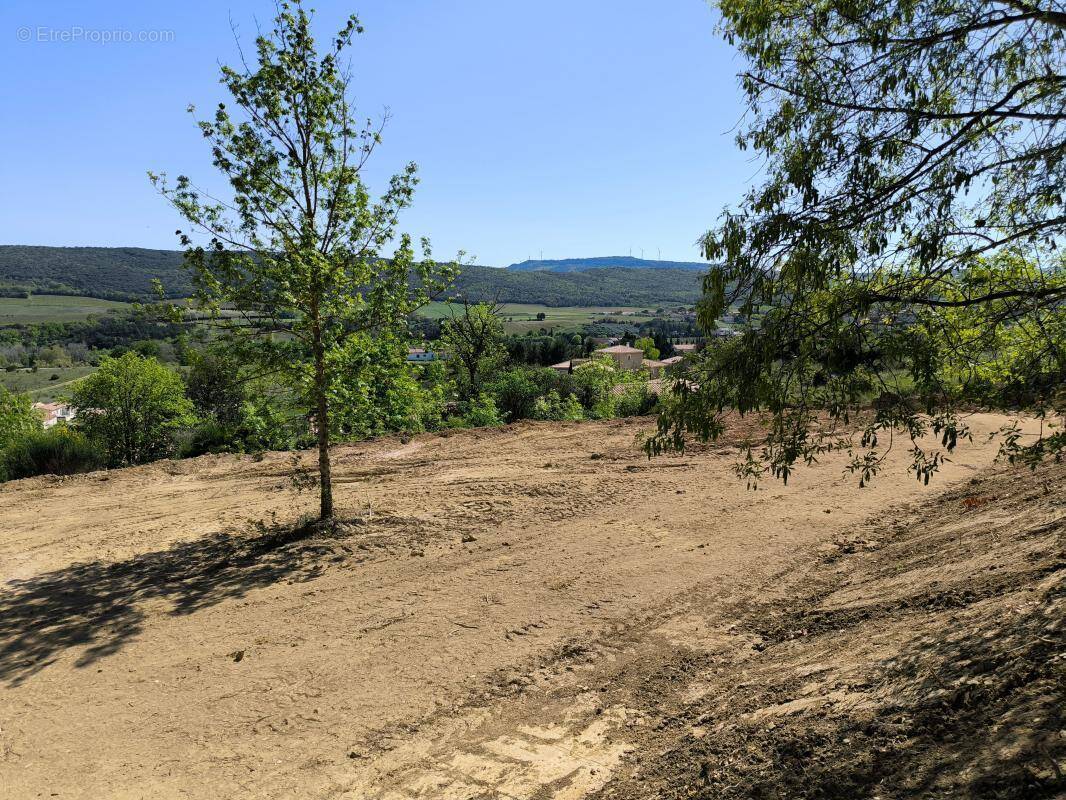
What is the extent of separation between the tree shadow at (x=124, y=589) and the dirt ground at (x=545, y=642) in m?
0.04

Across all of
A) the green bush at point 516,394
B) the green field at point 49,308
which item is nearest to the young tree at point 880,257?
the green bush at point 516,394

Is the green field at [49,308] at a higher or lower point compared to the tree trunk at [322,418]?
higher

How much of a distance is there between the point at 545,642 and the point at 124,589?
16.4 ft

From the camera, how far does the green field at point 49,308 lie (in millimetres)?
104312

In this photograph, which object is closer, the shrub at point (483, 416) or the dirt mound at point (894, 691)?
the dirt mound at point (894, 691)

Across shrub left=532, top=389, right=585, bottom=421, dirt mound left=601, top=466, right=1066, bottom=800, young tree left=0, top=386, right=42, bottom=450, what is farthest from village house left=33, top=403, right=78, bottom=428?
dirt mound left=601, top=466, right=1066, bottom=800

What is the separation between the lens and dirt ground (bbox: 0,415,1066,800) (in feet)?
12.6

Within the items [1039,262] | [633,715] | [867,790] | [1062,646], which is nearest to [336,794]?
[633,715]

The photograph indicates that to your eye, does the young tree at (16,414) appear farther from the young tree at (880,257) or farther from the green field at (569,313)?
the green field at (569,313)

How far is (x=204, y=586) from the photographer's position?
750 cm

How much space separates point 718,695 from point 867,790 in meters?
1.79

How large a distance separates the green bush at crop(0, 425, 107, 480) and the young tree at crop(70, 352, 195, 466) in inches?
401

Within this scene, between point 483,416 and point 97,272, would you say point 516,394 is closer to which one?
point 483,416

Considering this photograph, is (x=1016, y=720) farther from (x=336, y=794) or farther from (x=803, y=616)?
(x=336, y=794)
